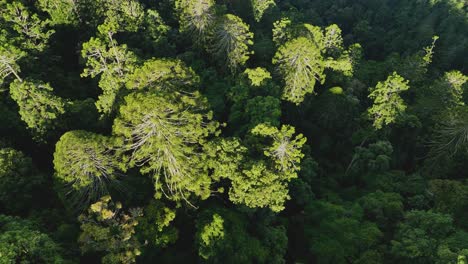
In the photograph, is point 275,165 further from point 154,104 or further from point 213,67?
point 213,67

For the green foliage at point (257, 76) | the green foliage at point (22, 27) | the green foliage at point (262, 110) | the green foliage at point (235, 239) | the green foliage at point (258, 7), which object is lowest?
the green foliage at point (235, 239)

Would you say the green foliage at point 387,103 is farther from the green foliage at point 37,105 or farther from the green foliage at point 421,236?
the green foliage at point 37,105

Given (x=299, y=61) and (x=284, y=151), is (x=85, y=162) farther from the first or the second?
(x=299, y=61)

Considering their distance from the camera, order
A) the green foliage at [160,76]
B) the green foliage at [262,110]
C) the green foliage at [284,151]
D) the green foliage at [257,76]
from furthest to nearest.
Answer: the green foliage at [257,76]
the green foliage at [262,110]
the green foliage at [284,151]
the green foliage at [160,76]

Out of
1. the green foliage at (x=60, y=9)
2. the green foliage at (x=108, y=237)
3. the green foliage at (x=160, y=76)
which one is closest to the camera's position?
the green foliage at (x=108, y=237)

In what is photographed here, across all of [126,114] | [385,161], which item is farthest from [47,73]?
[385,161]

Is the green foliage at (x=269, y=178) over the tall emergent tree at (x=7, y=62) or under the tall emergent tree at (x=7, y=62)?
under

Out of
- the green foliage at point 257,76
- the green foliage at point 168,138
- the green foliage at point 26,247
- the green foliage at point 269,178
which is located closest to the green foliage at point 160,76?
the green foliage at point 168,138
